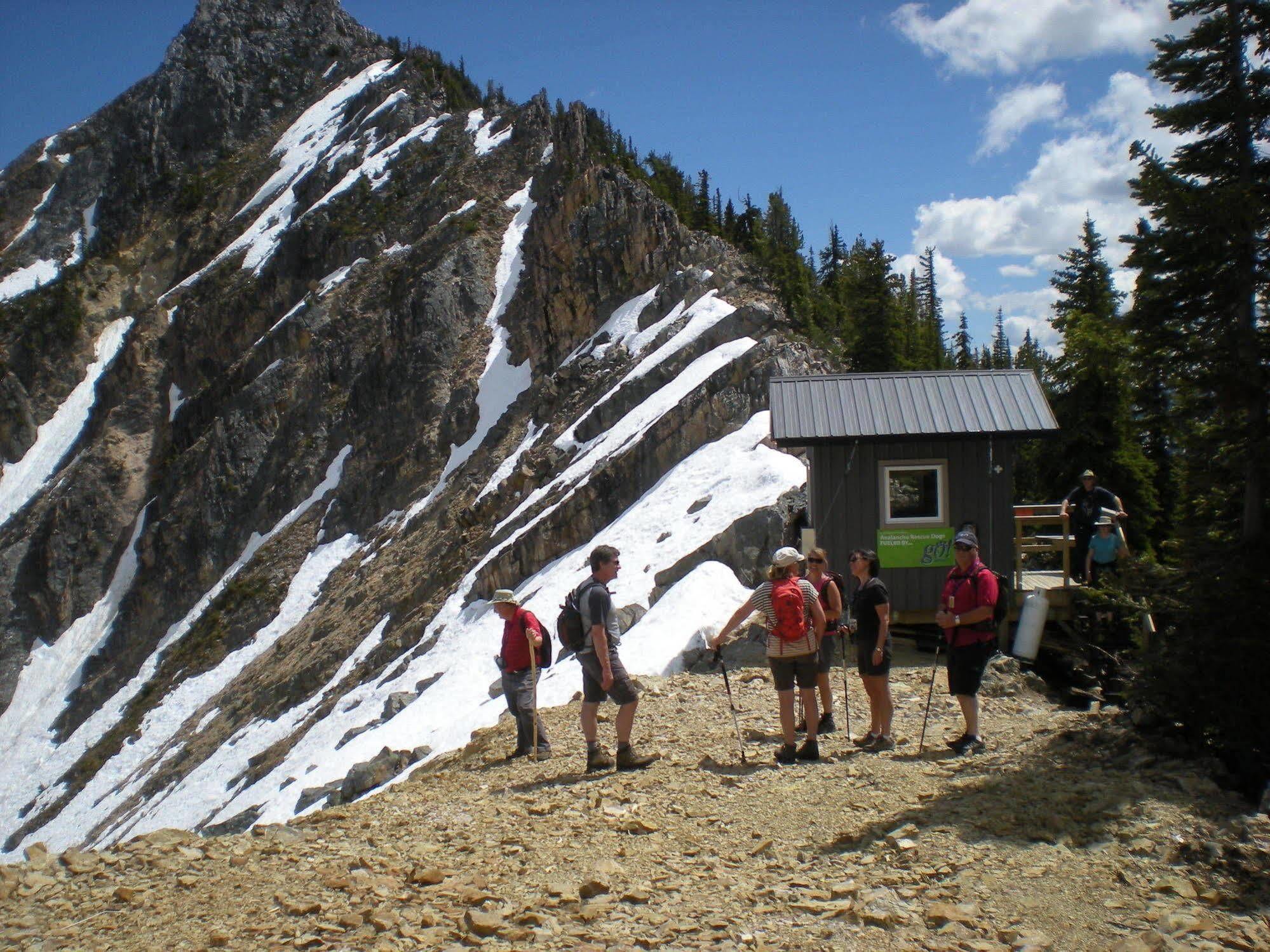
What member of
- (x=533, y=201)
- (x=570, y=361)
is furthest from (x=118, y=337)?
(x=570, y=361)

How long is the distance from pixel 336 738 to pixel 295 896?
13801 mm

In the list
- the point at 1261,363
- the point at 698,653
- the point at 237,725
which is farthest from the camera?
Answer: the point at 237,725

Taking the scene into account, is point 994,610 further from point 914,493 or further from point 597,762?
point 914,493

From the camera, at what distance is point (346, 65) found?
225 feet

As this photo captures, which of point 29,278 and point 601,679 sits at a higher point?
point 29,278

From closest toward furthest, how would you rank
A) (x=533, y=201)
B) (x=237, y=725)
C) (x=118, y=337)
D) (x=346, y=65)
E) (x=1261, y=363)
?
(x=1261, y=363) → (x=237, y=725) → (x=533, y=201) → (x=118, y=337) → (x=346, y=65)

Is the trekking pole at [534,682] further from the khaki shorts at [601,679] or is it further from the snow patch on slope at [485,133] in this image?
the snow patch on slope at [485,133]

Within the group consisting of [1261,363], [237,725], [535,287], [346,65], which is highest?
[346,65]

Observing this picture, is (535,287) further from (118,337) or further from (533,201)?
(118,337)

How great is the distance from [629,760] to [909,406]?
7369 mm

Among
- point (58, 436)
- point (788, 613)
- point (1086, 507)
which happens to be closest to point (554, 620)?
point (1086, 507)

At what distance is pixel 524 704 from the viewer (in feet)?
29.5

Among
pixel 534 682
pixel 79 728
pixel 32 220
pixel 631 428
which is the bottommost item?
pixel 79 728

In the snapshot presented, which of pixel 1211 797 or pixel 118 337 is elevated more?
pixel 118 337
